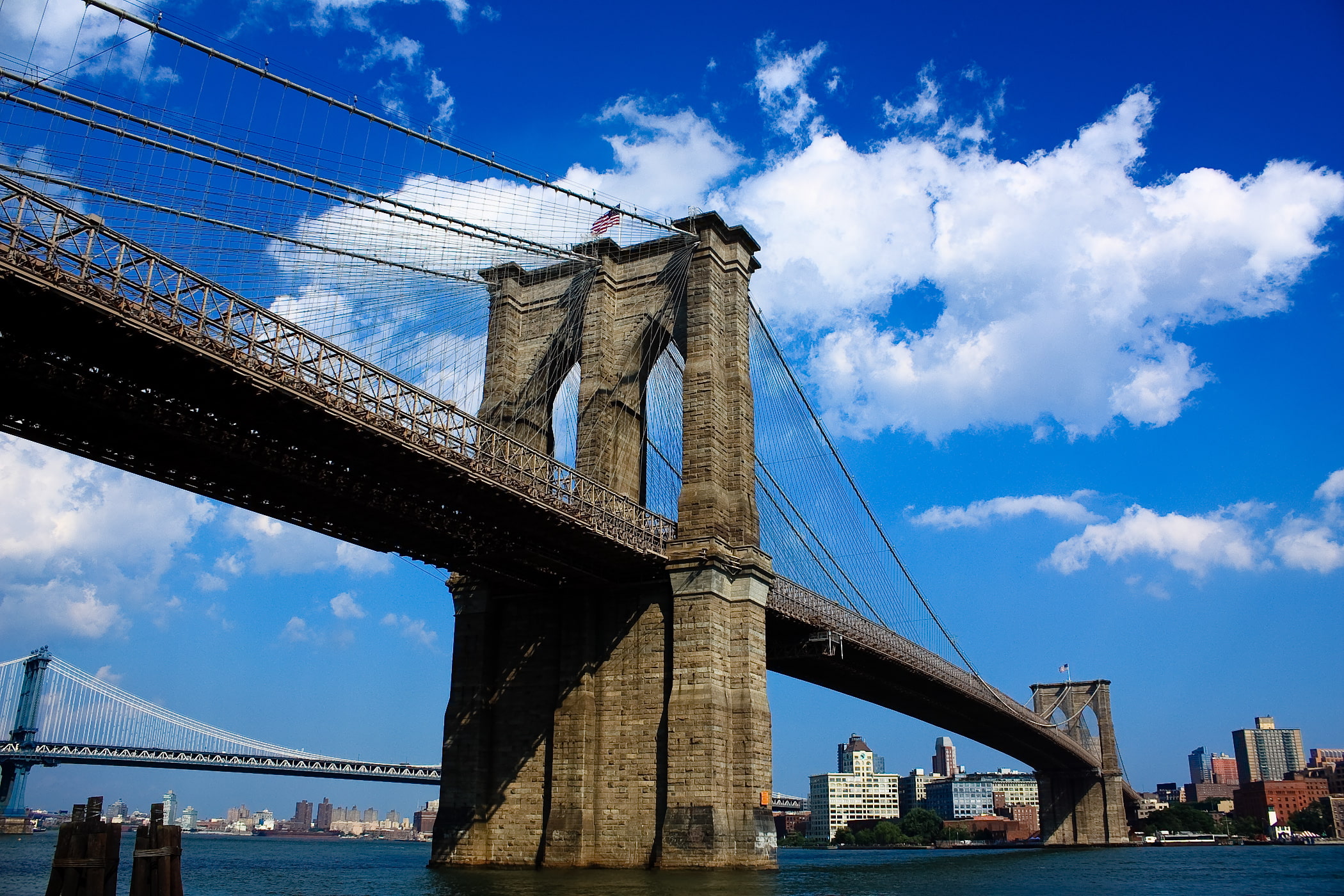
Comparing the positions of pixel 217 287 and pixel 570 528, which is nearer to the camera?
pixel 217 287

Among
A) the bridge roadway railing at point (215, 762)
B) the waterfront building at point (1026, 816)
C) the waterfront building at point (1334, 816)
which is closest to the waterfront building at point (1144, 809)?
the waterfront building at point (1026, 816)

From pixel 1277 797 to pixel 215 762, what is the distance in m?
145

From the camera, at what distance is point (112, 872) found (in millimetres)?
18500

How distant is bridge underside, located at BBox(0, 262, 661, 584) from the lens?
2392 cm

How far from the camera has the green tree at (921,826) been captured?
486 feet

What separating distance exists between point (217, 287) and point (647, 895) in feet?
58.1

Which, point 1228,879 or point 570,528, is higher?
point 570,528

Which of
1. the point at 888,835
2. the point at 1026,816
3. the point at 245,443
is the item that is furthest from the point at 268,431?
the point at 1026,816

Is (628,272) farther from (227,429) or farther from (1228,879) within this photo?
(1228,879)

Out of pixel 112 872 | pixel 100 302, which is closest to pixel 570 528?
pixel 100 302

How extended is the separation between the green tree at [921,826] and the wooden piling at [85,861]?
14179 cm

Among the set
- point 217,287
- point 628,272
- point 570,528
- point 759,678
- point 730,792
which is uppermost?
point 628,272

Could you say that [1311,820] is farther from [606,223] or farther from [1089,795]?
[606,223]

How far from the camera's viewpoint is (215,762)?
11144 centimetres
